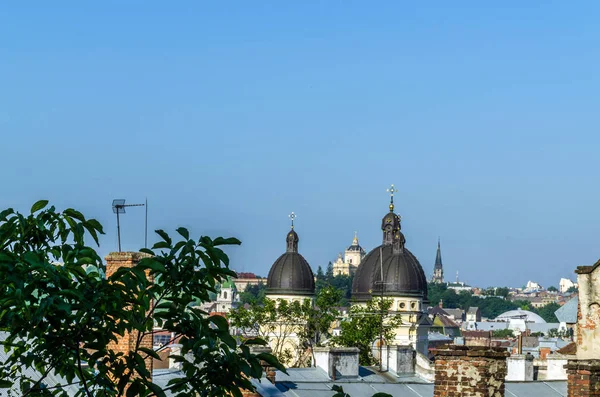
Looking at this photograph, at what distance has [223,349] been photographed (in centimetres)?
1105

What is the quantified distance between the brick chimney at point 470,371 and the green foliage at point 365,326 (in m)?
59.8

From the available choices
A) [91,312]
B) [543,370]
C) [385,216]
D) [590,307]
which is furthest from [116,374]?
[385,216]

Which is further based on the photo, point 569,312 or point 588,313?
point 569,312

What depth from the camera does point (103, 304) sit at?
35.1 ft

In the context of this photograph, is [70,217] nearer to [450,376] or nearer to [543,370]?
[450,376]

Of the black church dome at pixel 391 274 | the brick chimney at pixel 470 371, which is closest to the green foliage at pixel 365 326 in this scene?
the black church dome at pixel 391 274

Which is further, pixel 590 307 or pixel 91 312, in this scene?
pixel 590 307

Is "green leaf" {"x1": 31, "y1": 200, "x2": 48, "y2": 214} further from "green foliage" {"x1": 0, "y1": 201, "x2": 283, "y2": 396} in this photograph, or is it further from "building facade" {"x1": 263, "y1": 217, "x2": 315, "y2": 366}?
"building facade" {"x1": 263, "y1": 217, "x2": 315, "y2": 366}

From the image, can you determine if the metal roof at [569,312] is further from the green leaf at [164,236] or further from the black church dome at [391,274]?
the black church dome at [391,274]

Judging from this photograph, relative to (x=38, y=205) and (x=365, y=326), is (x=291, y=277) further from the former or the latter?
(x=38, y=205)

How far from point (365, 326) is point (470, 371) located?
68154 mm

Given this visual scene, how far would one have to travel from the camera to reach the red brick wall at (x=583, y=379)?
15.9m

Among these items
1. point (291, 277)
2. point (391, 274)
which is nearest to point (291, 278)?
point (291, 277)

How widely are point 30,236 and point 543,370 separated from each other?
105ft
